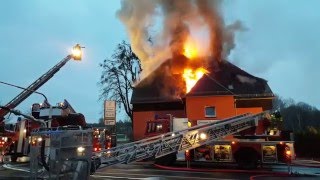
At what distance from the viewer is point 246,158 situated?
20453mm

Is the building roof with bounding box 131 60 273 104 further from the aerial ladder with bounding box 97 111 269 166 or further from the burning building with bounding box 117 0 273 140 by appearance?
the aerial ladder with bounding box 97 111 269 166

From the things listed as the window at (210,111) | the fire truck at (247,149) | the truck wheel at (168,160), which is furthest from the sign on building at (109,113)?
the window at (210,111)

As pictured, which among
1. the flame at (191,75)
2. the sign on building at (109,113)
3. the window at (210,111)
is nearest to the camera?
the sign on building at (109,113)

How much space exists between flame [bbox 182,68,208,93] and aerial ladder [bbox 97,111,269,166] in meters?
15.9

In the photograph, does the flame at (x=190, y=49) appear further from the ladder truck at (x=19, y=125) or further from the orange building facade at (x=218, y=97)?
the ladder truck at (x=19, y=125)

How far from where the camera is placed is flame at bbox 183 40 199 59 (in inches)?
1458

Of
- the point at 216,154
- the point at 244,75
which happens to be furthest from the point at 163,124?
the point at 244,75

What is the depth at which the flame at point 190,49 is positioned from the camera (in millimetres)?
37031

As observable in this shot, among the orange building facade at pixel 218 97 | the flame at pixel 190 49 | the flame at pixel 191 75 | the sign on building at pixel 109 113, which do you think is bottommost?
the sign on building at pixel 109 113

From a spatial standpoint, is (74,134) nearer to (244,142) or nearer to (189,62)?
(244,142)

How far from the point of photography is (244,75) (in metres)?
38.1

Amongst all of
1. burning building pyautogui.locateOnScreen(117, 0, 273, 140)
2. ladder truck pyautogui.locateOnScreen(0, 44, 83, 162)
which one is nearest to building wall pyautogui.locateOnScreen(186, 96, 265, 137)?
burning building pyautogui.locateOnScreen(117, 0, 273, 140)

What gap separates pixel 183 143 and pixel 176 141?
0.41 metres

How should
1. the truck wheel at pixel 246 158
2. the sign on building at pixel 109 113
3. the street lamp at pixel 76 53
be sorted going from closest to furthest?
the sign on building at pixel 109 113 < the truck wheel at pixel 246 158 < the street lamp at pixel 76 53
